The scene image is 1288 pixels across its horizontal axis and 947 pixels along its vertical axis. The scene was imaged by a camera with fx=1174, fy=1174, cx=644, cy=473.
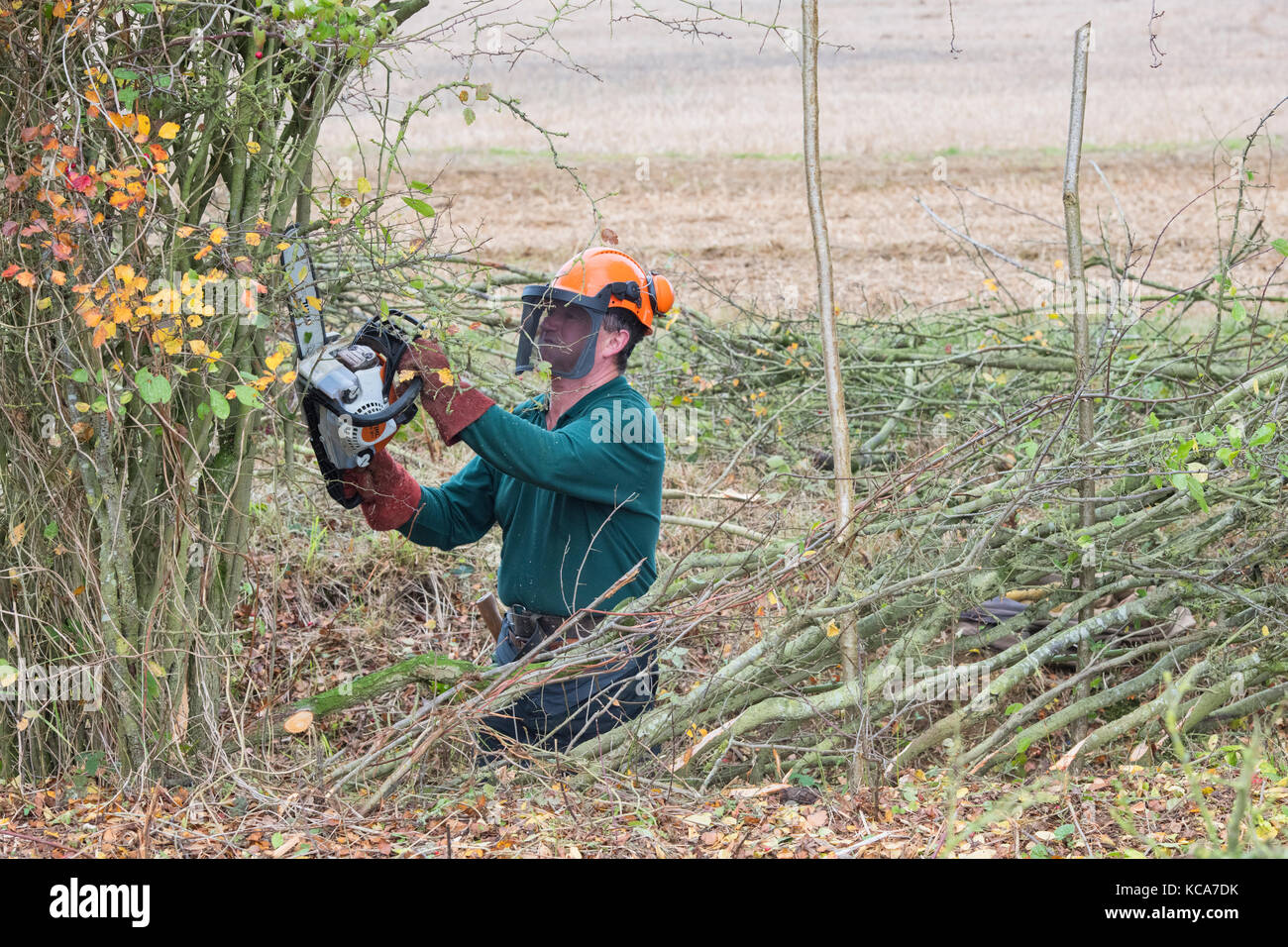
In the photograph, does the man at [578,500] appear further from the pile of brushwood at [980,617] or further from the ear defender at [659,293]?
the pile of brushwood at [980,617]

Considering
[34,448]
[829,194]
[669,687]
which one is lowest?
[669,687]

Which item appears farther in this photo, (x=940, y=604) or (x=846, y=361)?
(x=846, y=361)

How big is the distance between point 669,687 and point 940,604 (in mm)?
1076

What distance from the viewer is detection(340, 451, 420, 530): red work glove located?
11.8 feet

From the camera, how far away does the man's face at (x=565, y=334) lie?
12.2 feet

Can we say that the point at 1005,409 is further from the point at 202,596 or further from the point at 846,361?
the point at 202,596

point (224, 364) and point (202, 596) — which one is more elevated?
point (224, 364)

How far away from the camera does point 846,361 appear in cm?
675

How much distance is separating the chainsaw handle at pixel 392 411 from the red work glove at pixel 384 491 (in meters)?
0.49

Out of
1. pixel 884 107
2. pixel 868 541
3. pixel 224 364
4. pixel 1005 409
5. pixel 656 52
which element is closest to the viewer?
pixel 224 364

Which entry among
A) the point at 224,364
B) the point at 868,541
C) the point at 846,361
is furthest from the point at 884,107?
the point at 224,364

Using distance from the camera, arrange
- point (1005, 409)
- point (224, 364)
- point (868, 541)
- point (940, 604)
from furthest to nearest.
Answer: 1. point (1005, 409)
2. point (868, 541)
3. point (940, 604)
4. point (224, 364)
